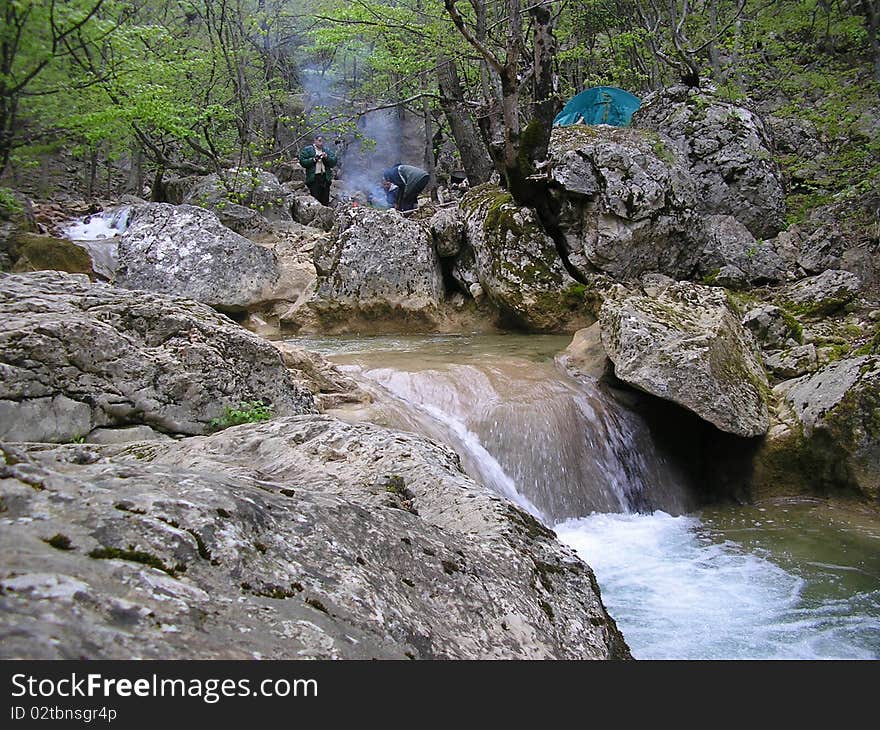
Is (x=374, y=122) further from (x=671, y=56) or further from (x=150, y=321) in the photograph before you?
(x=150, y=321)

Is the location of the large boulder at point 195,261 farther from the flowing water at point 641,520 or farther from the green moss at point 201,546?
the green moss at point 201,546

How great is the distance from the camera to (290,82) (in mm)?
28406

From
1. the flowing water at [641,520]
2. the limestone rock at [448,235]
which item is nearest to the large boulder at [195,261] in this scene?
the limestone rock at [448,235]

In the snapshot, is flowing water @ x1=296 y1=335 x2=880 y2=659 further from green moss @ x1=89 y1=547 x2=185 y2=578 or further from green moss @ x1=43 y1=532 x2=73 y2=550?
green moss @ x1=43 y1=532 x2=73 y2=550

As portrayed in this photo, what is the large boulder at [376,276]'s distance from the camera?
34.9 feet

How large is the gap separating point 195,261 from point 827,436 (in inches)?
345

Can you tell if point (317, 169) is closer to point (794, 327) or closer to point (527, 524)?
point (794, 327)

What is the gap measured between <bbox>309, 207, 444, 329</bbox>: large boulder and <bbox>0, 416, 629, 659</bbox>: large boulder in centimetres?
801

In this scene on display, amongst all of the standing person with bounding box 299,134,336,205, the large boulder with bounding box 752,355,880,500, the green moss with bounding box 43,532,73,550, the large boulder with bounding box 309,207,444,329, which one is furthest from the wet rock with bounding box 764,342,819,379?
the standing person with bounding box 299,134,336,205

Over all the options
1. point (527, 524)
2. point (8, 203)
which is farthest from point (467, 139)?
point (527, 524)

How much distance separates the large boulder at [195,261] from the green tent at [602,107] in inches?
335

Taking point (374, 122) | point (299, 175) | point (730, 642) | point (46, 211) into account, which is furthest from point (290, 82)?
point (730, 642)

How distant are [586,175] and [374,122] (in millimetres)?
20981

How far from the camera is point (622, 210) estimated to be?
10.2 m
